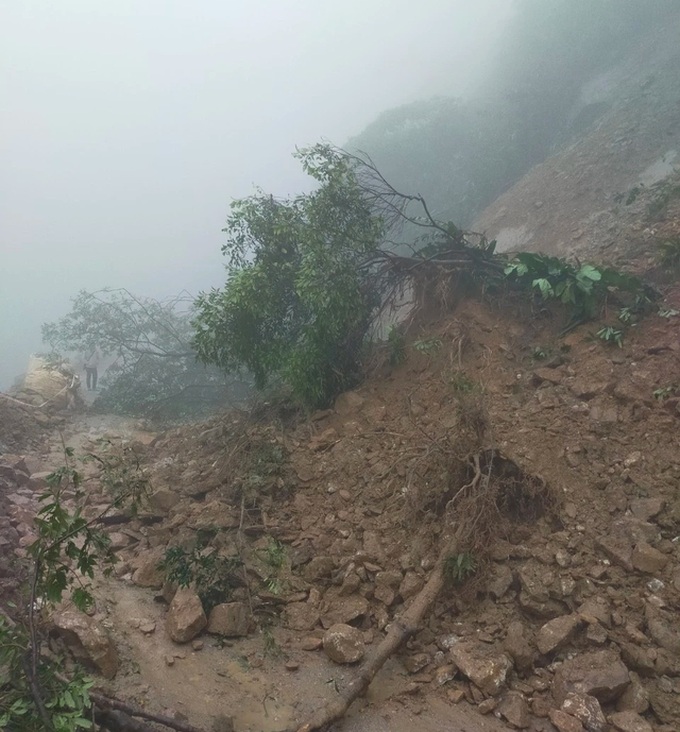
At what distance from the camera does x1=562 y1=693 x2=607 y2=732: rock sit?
289 cm

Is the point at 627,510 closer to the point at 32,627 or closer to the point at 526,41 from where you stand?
the point at 32,627

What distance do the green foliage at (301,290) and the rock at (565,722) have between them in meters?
4.68

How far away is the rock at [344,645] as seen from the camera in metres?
3.52

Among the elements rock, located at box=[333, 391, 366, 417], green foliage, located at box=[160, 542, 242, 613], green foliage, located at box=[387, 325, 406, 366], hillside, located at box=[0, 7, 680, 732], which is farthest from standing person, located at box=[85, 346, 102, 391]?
green foliage, located at box=[160, 542, 242, 613]

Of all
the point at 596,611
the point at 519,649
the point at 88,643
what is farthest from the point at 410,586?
the point at 88,643

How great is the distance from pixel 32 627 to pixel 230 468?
3640mm

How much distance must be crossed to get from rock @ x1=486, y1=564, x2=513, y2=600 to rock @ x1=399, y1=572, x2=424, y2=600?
534 mm

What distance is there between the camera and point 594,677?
309cm

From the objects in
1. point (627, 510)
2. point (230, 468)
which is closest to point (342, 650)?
point (627, 510)

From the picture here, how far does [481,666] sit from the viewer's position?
10.7ft

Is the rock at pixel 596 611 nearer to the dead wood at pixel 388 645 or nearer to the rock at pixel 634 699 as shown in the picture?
the rock at pixel 634 699

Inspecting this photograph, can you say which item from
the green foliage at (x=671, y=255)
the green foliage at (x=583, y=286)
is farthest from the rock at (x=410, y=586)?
the green foliage at (x=671, y=255)

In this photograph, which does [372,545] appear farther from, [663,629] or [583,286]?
[583,286]

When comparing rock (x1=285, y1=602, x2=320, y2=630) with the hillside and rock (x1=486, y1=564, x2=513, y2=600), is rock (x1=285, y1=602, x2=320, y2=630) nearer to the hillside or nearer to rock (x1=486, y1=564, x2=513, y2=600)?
the hillside
